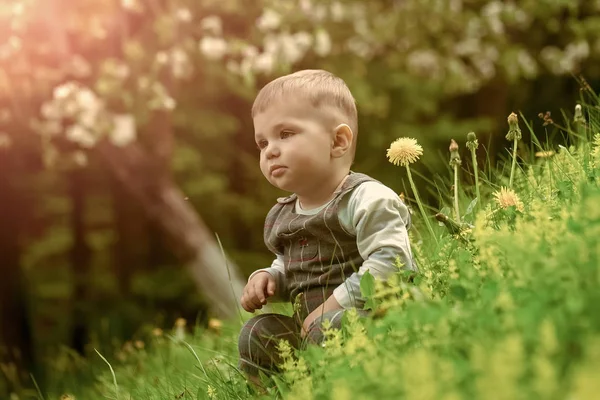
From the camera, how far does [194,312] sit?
15.4 m

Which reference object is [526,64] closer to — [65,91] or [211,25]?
[211,25]

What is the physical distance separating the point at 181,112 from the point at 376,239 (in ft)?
34.9

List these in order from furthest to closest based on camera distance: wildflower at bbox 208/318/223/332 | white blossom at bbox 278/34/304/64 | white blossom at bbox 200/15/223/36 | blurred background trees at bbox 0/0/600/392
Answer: white blossom at bbox 278/34/304/64, white blossom at bbox 200/15/223/36, blurred background trees at bbox 0/0/600/392, wildflower at bbox 208/318/223/332

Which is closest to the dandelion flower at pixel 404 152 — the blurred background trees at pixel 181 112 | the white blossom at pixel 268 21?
the blurred background trees at pixel 181 112

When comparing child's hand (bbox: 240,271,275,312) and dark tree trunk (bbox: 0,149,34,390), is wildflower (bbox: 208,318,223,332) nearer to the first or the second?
child's hand (bbox: 240,271,275,312)

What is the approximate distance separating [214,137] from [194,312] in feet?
11.0

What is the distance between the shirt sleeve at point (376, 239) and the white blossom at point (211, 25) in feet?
A: 22.2

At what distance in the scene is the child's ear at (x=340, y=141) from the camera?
3100mm

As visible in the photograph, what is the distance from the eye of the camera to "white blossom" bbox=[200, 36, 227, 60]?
9391mm

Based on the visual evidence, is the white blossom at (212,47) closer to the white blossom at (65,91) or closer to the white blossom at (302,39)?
the white blossom at (302,39)

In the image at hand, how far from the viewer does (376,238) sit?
2.88m

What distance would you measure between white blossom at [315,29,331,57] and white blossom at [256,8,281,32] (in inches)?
19.8

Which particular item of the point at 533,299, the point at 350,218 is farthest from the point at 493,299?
the point at 350,218

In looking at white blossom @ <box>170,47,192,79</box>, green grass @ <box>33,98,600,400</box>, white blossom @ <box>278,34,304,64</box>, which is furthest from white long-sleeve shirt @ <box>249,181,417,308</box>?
white blossom @ <box>170,47,192,79</box>
